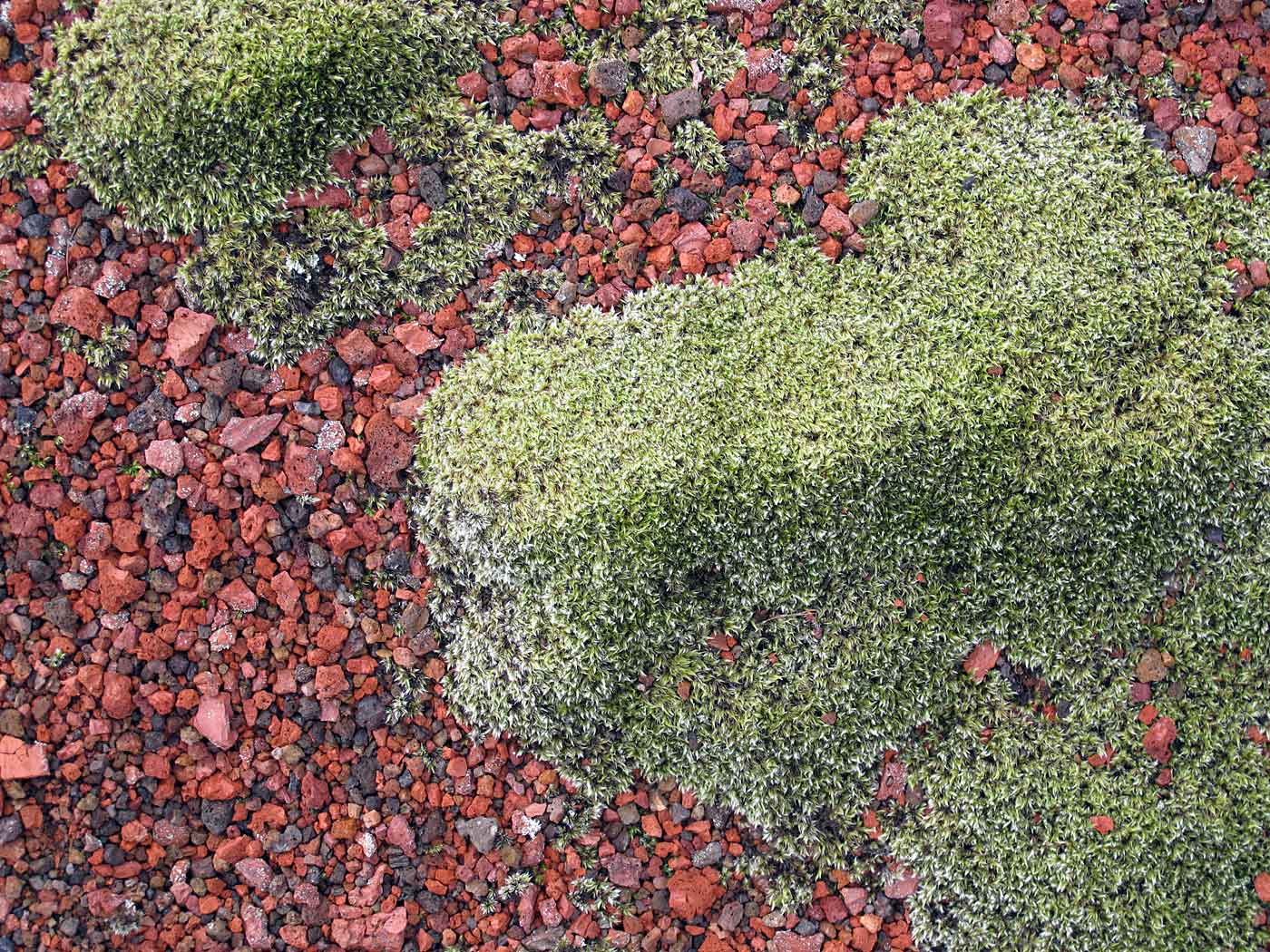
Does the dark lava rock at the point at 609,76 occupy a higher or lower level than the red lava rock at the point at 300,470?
higher

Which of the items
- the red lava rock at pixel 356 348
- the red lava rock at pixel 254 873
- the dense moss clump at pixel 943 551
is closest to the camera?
the dense moss clump at pixel 943 551

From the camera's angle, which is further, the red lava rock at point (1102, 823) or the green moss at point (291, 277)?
the green moss at point (291, 277)

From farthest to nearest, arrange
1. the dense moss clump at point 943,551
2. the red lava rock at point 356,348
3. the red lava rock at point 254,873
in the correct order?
the red lava rock at point 356,348 → the red lava rock at point 254,873 → the dense moss clump at point 943,551

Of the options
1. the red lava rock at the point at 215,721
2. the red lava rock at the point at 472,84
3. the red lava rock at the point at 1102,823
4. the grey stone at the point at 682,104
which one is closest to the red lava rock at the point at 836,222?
the grey stone at the point at 682,104

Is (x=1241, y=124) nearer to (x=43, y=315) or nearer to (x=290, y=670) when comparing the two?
(x=290, y=670)

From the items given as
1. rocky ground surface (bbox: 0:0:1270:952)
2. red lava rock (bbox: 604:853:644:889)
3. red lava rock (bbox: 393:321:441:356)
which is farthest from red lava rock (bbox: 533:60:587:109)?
red lava rock (bbox: 604:853:644:889)

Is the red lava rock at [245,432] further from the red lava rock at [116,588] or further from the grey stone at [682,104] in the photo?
the grey stone at [682,104]

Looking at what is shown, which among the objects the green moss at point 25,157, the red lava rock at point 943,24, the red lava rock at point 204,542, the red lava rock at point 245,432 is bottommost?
the red lava rock at point 204,542

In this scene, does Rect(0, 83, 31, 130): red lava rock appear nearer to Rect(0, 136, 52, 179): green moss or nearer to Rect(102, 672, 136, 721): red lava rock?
Rect(0, 136, 52, 179): green moss
